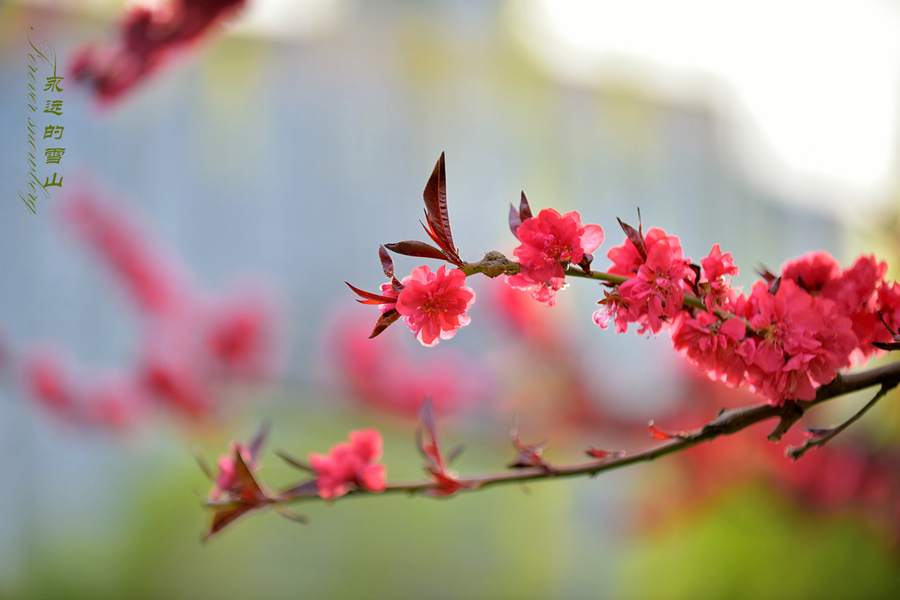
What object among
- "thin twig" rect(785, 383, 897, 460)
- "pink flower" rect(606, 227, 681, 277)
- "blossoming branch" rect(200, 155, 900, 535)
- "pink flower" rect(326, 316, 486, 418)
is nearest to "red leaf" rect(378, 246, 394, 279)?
"blossoming branch" rect(200, 155, 900, 535)

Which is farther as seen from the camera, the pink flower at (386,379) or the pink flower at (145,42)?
the pink flower at (386,379)

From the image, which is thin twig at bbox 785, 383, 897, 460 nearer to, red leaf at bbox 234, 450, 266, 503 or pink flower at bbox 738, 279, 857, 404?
pink flower at bbox 738, 279, 857, 404

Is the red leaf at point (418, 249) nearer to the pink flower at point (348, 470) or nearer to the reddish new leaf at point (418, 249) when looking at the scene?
the reddish new leaf at point (418, 249)

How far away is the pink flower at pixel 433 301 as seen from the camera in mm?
245

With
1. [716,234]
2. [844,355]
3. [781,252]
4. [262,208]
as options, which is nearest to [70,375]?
[262,208]

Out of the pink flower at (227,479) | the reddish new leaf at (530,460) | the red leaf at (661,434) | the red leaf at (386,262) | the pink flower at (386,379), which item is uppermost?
the red leaf at (386,262)

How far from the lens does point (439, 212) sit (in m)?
0.25

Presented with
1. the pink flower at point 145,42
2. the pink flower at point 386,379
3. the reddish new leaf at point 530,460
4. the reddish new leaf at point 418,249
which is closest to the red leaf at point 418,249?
the reddish new leaf at point 418,249

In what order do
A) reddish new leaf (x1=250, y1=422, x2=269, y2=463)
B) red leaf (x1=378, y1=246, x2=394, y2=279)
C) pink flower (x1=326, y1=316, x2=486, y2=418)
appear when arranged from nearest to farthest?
red leaf (x1=378, y1=246, x2=394, y2=279)
reddish new leaf (x1=250, y1=422, x2=269, y2=463)
pink flower (x1=326, y1=316, x2=486, y2=418)

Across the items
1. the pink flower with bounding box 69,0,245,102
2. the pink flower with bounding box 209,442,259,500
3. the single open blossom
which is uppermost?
the pink flower with bounding box 69,0,245,102

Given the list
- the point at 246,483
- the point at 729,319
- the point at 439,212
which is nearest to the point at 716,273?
the point at 729,319

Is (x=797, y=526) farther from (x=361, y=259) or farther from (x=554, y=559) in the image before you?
(x=361, y=259)

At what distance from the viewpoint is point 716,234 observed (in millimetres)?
1781

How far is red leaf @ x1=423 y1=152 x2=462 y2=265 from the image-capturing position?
24cm
